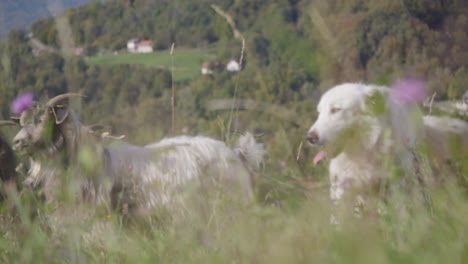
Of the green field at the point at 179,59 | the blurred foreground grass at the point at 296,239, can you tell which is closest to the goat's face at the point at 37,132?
the blurred foreground grass at the point at 296,239

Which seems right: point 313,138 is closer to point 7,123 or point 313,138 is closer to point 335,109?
point 335,109

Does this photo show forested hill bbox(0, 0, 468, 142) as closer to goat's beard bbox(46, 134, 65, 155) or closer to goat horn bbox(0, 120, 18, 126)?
goat horn bbox(0, 120, 18, 126)

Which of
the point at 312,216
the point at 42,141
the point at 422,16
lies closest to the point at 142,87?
the point at 42,141

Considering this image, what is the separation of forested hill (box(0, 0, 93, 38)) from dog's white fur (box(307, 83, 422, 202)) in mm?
1287

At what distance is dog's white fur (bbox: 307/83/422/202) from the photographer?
3303 mm

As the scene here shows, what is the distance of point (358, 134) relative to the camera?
386cm

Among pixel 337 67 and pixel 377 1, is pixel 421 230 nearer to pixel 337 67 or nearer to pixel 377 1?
pixel 337 67

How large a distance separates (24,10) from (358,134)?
184cm

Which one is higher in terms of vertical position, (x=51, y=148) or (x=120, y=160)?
(x=51, y=148)

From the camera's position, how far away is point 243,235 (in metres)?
2.05

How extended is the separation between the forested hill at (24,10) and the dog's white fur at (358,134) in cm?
129

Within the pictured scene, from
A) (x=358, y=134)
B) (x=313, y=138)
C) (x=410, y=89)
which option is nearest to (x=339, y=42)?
(x=410, y=89)

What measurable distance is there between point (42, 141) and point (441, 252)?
480 cm

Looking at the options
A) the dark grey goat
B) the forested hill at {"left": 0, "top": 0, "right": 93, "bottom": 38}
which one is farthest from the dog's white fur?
the forested hill at {"left": 0, "top": 0, "right": 93, "bottom": 38}
